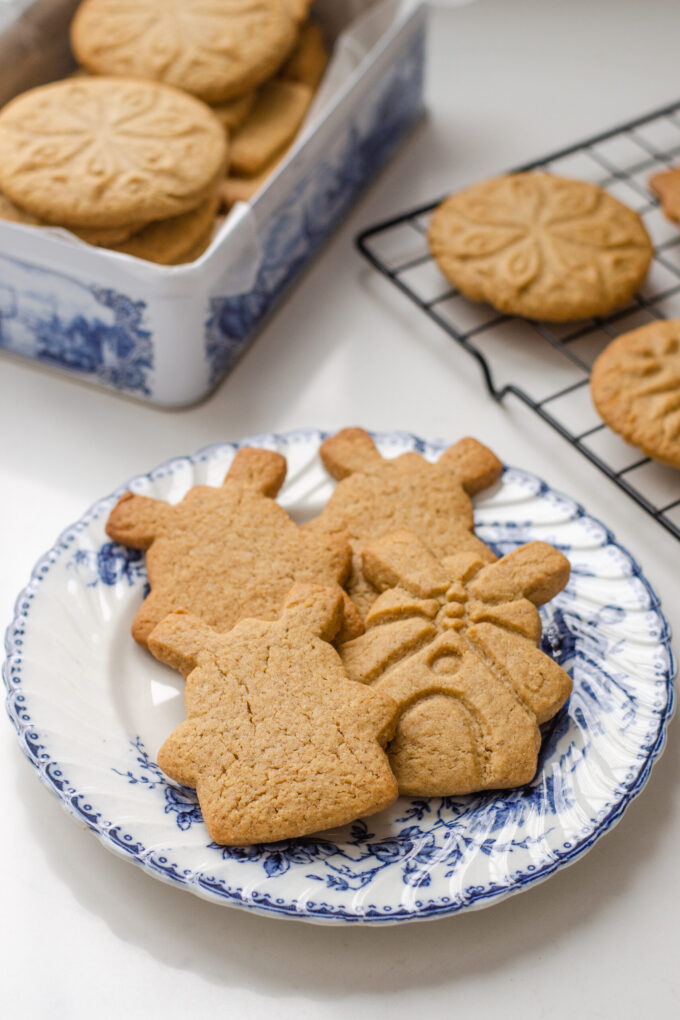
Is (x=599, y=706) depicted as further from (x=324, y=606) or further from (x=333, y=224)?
(x=333, y=224)

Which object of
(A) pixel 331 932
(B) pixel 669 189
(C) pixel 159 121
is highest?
(B) pixel 669 189

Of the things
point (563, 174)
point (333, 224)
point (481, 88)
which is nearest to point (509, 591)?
point (333, 224)

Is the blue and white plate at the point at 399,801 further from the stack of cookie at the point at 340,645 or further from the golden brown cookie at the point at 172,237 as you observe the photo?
the golden brown cookie at the point at 172,237

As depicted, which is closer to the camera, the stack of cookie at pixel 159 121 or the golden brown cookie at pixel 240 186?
the stack of cookie at pixel 159 121

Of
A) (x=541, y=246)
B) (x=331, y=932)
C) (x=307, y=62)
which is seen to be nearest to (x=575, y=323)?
(x=541, y=246)

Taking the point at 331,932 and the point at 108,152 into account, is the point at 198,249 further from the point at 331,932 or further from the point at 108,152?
the point at 331,932

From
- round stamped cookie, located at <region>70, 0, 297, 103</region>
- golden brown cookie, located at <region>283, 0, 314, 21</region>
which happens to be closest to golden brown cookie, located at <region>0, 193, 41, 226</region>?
round stamped cookie, located at <region>70, 0, 297, 103</region>

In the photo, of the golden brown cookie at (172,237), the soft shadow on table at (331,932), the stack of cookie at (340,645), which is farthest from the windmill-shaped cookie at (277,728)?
the golden brown cookie at (172,237)
